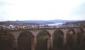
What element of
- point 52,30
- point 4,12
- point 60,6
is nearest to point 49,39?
point 52,30

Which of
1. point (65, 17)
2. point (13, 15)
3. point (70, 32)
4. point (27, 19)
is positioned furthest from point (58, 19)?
point (13, 15)

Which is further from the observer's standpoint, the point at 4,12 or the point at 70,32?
the point at 70,32

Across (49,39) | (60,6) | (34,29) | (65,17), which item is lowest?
(49,39)

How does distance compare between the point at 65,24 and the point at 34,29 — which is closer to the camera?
the point at 34,29

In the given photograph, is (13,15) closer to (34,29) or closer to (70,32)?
(34,29)

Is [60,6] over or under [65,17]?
over

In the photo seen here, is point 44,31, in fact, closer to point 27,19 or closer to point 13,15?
point 27,19
